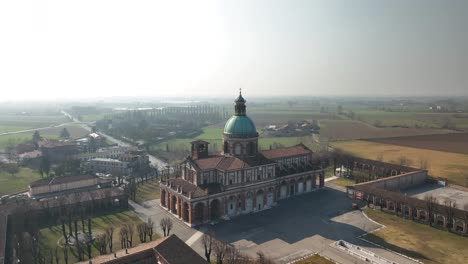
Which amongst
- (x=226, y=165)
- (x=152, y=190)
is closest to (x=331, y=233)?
(x=226, y=165)

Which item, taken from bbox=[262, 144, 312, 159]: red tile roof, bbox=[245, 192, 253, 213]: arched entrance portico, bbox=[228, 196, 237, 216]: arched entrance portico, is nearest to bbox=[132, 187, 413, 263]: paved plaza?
bbox=[245, 192, 253, 213]: arched entrance portico

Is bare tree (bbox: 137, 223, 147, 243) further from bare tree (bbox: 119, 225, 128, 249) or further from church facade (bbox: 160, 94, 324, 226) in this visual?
church facade (bbox: 160, 94, 324, 226)

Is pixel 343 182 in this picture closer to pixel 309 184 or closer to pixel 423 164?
pixel 309 184

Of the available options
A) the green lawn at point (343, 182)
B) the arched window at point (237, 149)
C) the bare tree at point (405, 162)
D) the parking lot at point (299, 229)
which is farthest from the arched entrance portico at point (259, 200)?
the bare tree at point (405, 162)

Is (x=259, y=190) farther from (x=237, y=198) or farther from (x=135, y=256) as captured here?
(x=135, y=256)

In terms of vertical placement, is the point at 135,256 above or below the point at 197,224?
above
